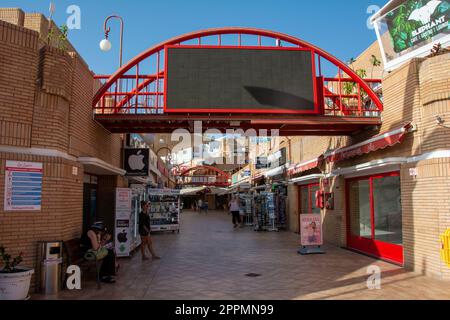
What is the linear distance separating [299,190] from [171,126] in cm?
905

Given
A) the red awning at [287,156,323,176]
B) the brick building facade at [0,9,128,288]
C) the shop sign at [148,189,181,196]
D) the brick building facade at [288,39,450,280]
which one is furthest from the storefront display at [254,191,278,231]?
the brick building facade at [0,9,128,288]

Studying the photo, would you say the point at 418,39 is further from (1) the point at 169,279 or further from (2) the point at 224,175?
(2) the point at 224,175

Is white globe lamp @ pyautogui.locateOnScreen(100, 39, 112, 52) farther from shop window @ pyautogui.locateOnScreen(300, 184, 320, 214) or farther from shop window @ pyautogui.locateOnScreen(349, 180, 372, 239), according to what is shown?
shop window @ pyautogui.locateOnScreen(300, 184, 320, 214)

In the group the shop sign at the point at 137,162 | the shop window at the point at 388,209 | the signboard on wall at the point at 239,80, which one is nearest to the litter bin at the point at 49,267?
the signboard on wall at the point at 239,80

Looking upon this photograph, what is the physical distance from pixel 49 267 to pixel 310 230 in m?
7.45

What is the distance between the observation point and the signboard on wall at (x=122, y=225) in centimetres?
1108

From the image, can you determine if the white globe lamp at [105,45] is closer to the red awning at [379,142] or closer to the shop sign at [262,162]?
the red awning at [379,142]

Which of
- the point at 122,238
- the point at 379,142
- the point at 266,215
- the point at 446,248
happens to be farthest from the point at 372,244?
the point at 266,215

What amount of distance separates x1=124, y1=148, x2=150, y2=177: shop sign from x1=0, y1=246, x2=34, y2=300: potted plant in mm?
8277

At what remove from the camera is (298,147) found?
18406 mm

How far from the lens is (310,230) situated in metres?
11.8

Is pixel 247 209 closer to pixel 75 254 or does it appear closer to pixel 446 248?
pixel 75 254

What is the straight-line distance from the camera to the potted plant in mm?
6043
